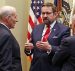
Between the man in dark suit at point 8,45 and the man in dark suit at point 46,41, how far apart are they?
374 mm

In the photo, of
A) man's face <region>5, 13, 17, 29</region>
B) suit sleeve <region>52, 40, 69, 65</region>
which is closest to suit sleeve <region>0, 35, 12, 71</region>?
man's face <region>5, 13, 17, 29</region>

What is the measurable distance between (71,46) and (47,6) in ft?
3.49

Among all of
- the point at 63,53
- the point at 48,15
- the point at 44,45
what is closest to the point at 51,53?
the point at 44,45

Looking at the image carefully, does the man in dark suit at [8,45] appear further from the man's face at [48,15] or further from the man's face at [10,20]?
the man's face at [48,15]

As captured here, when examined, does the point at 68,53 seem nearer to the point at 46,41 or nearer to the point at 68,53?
the point at 68,53

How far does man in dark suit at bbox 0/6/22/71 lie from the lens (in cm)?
293

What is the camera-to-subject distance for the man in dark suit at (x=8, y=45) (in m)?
2.93

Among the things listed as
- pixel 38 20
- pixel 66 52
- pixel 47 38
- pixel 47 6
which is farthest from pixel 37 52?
pixel 38 20

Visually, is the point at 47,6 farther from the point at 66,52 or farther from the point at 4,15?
the point at 66,52

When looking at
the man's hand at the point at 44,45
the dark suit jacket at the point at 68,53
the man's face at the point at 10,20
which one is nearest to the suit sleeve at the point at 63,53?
the dark suit jacket at the point at 68,53

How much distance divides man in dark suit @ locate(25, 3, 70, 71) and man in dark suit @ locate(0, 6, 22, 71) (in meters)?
0.37

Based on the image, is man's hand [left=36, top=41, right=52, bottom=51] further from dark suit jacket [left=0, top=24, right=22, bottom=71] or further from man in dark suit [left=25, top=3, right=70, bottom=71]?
dark suit jacket [left=0, top=24, right=22, bottom=71]

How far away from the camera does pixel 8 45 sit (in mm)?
2953

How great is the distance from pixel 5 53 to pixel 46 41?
0.70 m
